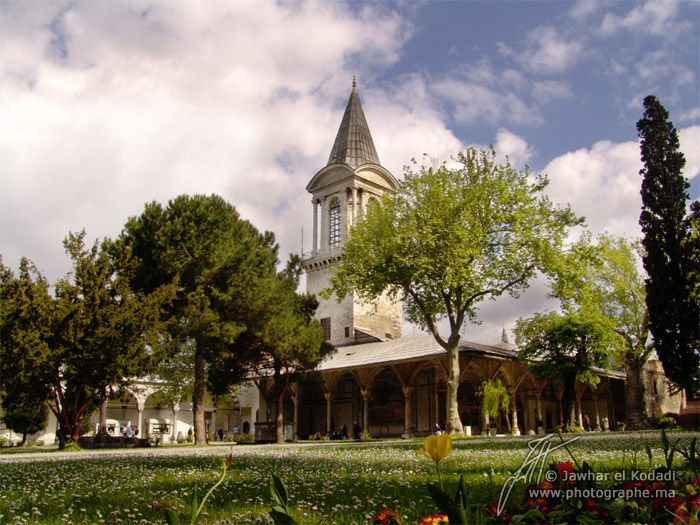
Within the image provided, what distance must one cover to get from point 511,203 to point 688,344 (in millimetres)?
8905

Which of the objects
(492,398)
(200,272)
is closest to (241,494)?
(200,272)

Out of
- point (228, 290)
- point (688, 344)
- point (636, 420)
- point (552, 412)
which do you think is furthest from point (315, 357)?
point (552, 412)

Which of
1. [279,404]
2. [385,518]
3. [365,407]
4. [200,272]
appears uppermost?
[200,272]

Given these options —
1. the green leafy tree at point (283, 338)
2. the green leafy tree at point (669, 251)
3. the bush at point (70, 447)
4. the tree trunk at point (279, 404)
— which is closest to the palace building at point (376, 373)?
the tree trunk at point (279, 404)

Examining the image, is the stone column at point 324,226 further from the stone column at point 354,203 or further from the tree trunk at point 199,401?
the tree trunk at point 199,401

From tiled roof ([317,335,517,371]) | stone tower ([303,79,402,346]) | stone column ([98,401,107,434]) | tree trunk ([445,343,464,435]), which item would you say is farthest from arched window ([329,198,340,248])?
tree trunk ([445,343,464,435])

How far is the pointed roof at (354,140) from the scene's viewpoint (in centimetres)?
4650

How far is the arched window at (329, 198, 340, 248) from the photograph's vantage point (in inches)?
1823

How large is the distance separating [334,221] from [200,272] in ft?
76.9

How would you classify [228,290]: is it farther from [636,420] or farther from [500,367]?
[636,420]

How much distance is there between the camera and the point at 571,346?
29.5m

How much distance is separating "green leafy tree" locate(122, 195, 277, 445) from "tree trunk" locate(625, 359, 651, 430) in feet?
70.1

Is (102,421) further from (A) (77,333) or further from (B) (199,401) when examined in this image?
(A) (77,333)

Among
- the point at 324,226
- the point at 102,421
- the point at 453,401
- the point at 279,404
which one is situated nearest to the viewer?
the point at 453,401
